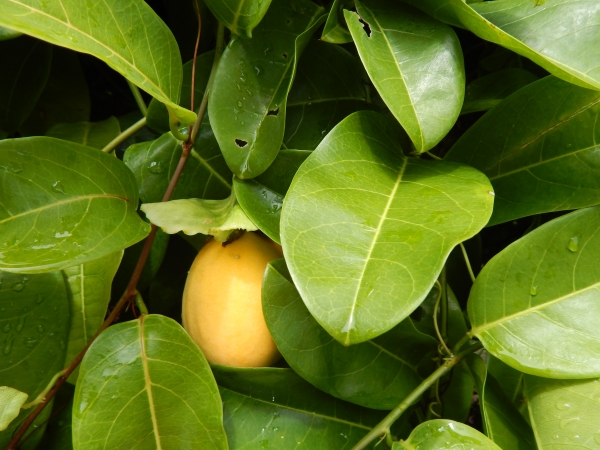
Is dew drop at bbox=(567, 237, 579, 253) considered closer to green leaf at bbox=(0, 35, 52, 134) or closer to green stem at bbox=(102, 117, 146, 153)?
green stem at bbox=(102, 117, 146, 153)

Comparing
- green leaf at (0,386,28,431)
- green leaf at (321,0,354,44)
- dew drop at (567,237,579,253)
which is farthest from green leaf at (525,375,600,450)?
green leaf at (0,386,28,431)

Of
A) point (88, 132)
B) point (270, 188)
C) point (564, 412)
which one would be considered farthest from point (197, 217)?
point (564, 412)

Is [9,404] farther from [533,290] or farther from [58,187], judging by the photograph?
[533,290]

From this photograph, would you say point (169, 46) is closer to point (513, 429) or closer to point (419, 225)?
point (419, 225)

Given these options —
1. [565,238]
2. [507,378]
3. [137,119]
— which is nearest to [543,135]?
[565,238]

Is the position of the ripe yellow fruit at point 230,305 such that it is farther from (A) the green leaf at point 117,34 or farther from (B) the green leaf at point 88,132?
(B) the green leaf at point 88,132

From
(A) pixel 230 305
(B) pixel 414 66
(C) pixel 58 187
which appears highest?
(B) pixel 414 66
